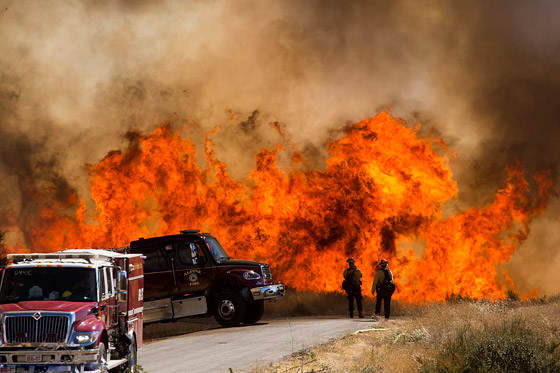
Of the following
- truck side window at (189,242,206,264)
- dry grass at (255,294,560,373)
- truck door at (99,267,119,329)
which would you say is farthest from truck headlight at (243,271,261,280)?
truck door at (99,267,119,329)

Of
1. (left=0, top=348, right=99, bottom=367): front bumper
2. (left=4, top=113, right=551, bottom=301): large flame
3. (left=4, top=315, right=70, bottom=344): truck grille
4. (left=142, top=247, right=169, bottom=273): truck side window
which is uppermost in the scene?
(left=4, top=113, right=551, bottom=301): large flame

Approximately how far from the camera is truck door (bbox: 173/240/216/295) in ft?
74.0

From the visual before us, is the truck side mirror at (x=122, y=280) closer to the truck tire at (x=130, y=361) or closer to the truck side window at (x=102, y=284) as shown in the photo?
the truck side window at (x=102, y=284)

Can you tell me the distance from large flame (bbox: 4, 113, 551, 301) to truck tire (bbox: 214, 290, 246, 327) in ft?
31.9

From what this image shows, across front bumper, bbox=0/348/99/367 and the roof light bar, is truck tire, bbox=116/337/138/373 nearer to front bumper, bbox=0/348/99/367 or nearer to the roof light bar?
front bumper, bbox=0/348/99/367

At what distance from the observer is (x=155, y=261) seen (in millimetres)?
22766

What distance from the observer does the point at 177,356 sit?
16906 mm

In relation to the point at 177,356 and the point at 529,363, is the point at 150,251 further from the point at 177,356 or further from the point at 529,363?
the point at 529,363

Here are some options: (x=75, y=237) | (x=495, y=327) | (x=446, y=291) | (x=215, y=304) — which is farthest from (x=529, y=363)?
(x=75, y=237)

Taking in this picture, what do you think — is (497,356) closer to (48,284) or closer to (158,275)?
(48,284)

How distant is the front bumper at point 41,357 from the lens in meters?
12.0

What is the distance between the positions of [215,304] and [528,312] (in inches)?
356

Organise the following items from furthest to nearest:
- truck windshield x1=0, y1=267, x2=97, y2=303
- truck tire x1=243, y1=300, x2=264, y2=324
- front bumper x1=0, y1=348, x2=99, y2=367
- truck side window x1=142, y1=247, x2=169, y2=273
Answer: truck tire x1=243, y1=300, x2=264, y2=324
truck side window x1=142, y1=247, x2=169, y2=273
truck windshield x1=0, y1=267, x2=97, y2=303
front bumper x1=0, y1=348, x2=99, y2=367

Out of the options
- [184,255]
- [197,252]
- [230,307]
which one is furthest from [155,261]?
[230,307]
